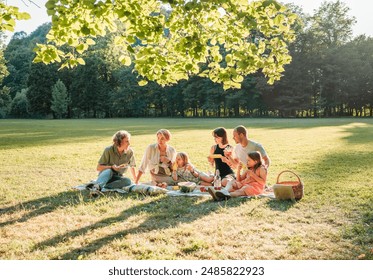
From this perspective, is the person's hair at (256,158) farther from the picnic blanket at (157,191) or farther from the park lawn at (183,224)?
the park lawn at (183,224)

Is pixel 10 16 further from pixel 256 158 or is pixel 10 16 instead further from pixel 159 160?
pixel 256 158

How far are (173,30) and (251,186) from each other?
3.82 m

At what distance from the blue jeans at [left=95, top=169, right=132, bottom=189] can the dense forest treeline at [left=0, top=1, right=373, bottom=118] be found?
2511 inches

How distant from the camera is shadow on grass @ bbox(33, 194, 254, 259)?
220 inches

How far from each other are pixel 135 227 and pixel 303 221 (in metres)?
2.98

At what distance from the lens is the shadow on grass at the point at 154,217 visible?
5.60m

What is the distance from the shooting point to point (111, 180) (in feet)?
31.2

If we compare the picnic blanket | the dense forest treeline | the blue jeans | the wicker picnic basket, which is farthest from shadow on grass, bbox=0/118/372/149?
the dense forest treeline

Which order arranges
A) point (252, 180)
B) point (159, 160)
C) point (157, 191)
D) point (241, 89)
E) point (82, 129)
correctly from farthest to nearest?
point (241, 89) < point (82, 129) < point (159, 160) < point (157, 191) < point (252, 180)

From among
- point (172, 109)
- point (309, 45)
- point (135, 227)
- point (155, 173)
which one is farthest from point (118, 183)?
point (172, 109)

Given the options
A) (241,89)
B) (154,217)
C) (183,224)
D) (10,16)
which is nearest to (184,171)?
(154,217)

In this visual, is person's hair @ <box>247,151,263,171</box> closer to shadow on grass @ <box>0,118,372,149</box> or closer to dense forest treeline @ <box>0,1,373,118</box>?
shadow on grass @ <box>0,118,372,149</box>

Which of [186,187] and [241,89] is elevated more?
[241,89]

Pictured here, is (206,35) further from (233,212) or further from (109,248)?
(109,248)
